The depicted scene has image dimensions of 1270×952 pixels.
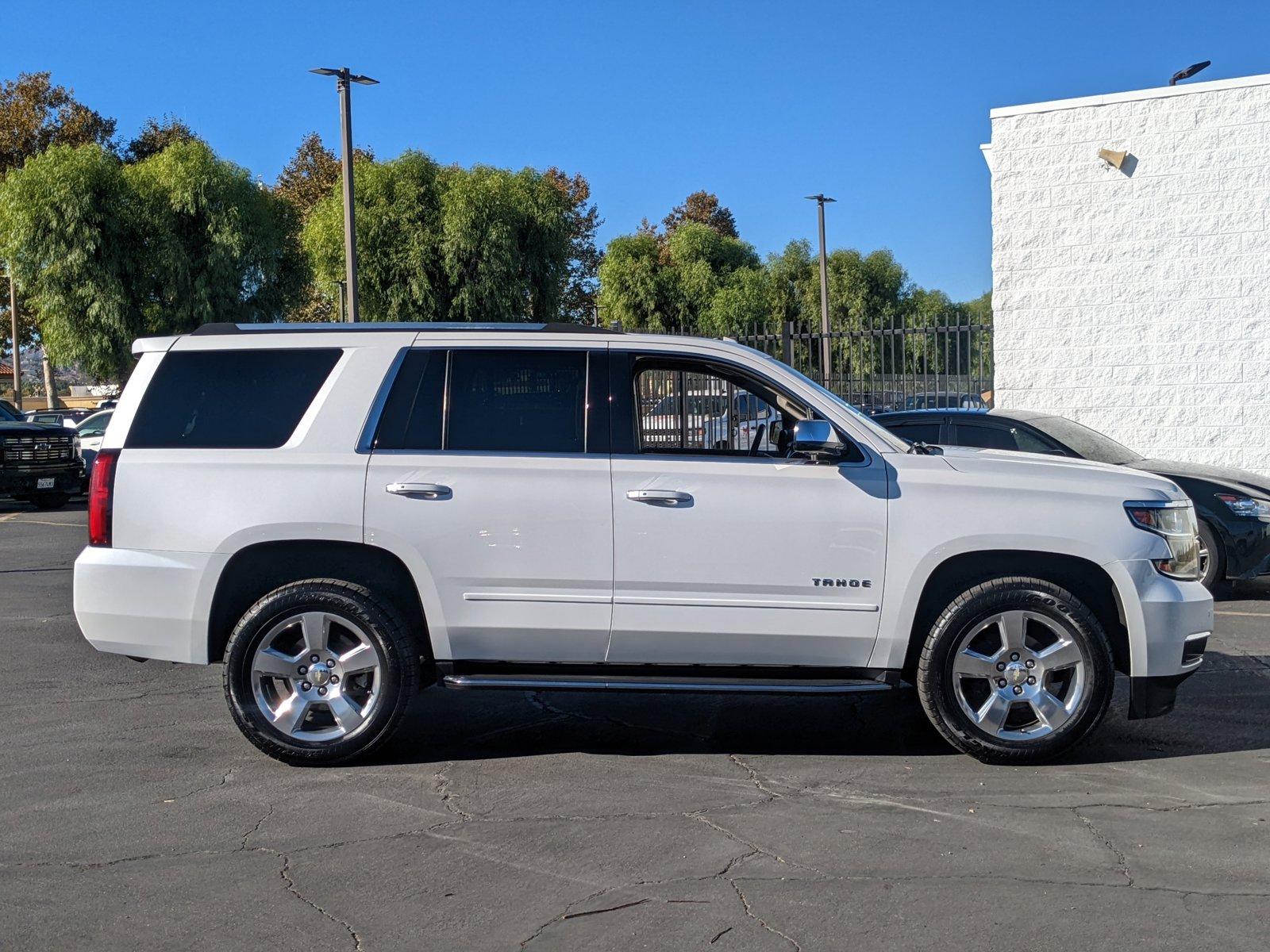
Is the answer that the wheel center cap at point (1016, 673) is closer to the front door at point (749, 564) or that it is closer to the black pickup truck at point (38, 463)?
the front door at point (749, 564)

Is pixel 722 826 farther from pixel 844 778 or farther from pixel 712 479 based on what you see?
pixel 712 479

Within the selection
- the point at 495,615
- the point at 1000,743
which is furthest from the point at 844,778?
the point at 495,615

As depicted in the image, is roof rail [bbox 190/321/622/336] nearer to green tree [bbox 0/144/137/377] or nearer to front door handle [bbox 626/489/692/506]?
front door handle [bbox 626/489/692/506]

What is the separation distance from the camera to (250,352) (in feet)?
20.3

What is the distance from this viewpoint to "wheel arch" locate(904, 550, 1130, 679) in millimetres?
5969

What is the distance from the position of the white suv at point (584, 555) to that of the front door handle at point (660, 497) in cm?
1

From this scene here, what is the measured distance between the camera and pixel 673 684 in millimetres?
5816

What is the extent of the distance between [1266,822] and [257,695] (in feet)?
14.0

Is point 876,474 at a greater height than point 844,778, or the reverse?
point 876,474

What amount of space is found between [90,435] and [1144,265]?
64.7 ft

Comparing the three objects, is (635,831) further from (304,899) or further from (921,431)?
(921,431)

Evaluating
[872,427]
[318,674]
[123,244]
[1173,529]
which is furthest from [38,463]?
[123,244]

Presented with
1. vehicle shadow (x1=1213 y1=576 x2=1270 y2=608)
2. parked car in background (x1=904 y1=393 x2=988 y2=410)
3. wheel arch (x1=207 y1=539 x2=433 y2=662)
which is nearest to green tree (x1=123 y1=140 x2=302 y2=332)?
parked car in background (x1=904 y1=393 x2=988 y2=410)

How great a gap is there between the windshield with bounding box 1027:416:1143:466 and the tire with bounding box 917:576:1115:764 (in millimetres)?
4754
